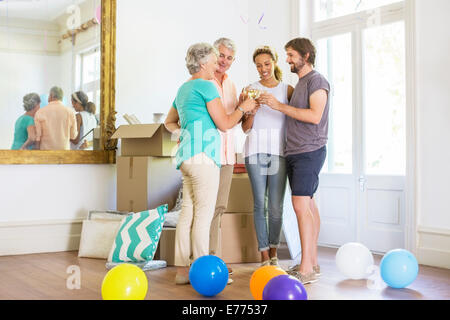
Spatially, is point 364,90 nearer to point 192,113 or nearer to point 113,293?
point 192,113

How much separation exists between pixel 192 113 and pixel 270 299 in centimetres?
105

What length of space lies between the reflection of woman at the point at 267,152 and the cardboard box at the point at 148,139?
0.90 metres

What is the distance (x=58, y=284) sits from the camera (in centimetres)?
304

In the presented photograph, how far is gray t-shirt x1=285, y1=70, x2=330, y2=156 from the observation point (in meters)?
3.08

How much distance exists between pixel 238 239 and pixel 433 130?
153 cm

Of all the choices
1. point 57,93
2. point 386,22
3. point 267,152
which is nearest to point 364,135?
point 386,22

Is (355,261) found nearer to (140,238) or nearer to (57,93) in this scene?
(140,238)

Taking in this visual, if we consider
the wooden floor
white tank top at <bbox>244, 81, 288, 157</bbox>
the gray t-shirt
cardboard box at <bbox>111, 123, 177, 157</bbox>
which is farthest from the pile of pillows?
the gray t-shirt

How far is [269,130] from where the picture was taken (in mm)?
3297

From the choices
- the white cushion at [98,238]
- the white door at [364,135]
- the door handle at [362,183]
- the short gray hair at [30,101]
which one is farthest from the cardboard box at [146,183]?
the door handle at [362,183]

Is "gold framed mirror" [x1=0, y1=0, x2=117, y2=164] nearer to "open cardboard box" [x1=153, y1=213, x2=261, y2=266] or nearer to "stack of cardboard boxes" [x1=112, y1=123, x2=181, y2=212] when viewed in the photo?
"stack of cardboard boxes" [x1=112, y1=123, x2=181, y2=212]

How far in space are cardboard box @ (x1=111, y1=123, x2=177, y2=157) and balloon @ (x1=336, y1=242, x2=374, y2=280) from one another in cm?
156

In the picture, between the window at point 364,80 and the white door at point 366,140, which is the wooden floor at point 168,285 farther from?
the window at point 364,80

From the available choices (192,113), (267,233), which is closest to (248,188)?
(267,233)
